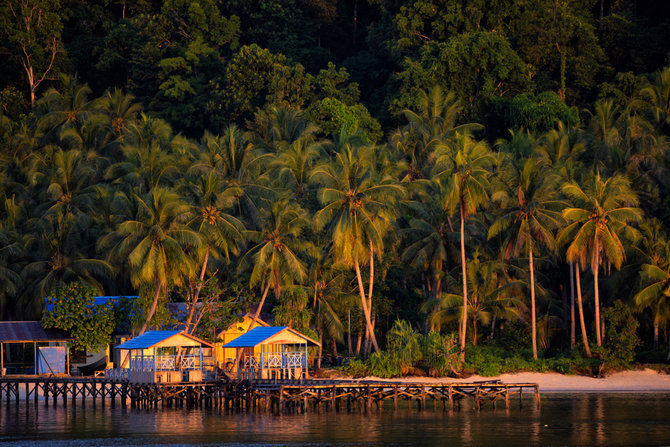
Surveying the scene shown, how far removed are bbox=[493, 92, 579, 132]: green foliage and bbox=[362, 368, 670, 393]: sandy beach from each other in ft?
73.4

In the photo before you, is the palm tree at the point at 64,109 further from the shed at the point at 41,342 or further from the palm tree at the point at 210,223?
the shed at the point at 41,342

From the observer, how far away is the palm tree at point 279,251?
54.9 m

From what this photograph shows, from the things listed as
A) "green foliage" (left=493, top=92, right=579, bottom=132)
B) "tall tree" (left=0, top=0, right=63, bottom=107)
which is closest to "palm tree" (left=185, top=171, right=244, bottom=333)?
"green foliage" (left=493, top=92, right=579, bottom=132)

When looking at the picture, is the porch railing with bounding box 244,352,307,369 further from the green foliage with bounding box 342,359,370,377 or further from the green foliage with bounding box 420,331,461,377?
the green foliage with bounding box 420,331,461,377

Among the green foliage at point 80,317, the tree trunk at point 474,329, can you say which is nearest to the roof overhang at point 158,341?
the green foliage at point 80,317

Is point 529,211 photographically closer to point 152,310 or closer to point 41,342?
point 152,310

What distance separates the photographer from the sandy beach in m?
53.3

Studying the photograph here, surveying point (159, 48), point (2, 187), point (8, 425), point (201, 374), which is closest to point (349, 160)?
point (201, 374)

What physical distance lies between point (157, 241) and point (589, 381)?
997 inches

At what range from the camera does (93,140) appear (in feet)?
240

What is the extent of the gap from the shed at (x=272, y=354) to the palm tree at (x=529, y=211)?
46.5ft

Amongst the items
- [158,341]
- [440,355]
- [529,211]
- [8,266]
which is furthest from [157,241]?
[529,211]

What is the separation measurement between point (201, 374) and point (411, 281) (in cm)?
2073

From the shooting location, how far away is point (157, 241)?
174 ft
